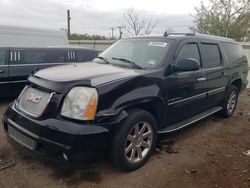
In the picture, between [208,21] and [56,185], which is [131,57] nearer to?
[56,185]

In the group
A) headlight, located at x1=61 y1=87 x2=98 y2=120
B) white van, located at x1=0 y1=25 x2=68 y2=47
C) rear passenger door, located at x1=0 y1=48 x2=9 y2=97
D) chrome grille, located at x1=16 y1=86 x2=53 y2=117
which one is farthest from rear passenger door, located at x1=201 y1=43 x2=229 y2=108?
white van, located at x1=0 y1=25 x2=68 y2=47

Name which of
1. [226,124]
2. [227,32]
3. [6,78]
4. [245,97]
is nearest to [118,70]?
[226,124]

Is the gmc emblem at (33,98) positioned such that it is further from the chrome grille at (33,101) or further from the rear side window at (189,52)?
the rear side window at (189,52)

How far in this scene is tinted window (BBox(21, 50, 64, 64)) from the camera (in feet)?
21.7

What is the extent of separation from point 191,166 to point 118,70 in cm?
167

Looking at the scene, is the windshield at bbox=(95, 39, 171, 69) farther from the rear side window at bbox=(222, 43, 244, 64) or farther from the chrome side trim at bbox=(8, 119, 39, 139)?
the rear side window at bbox=(222, 43, 244, 64)

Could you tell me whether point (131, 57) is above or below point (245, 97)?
above

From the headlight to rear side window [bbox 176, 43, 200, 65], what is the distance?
1.66 m

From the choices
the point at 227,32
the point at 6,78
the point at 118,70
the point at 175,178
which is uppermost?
the point at 227,32

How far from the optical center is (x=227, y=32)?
664 inches

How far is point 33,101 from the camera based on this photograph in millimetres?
3006

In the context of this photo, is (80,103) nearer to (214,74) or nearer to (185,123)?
(185,123)

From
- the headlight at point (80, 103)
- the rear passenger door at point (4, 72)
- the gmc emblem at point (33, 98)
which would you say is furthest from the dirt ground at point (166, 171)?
the rear passenger door at point (4, 72)

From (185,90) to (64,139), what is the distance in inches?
83.9
